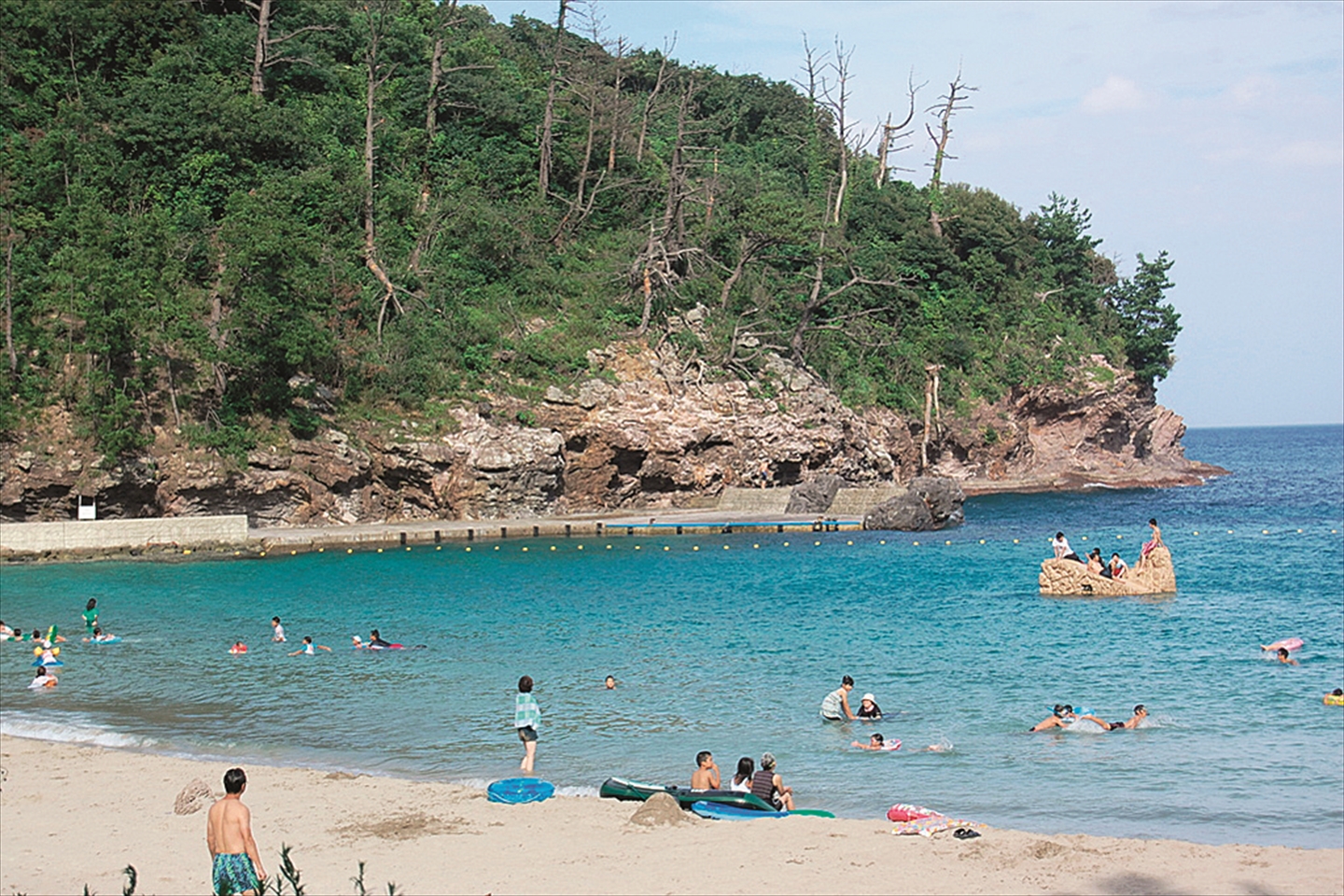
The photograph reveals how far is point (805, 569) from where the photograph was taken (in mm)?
34969

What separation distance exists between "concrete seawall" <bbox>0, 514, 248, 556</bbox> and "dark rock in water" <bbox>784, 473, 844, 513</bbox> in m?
21.3

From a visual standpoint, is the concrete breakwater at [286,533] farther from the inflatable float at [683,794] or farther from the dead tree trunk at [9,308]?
the inflatable float at [683,794]

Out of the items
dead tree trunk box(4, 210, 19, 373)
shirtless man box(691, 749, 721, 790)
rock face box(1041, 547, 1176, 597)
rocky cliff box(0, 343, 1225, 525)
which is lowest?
shirtless man box(691, 749, 721, 790)

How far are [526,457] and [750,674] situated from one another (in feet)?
85.6

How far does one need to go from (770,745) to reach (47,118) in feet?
141

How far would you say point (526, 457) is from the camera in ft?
149

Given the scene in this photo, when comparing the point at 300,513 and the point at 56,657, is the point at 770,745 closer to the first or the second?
the point at 56,657

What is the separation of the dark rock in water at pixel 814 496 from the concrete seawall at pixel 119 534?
70.0ft

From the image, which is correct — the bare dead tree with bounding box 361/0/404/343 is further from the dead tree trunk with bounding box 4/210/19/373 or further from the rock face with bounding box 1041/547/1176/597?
the rock face with bounding box 1041/547/1176/597

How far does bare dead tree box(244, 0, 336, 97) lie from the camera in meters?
51.0

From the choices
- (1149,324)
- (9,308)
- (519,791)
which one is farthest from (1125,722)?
(1149,324)

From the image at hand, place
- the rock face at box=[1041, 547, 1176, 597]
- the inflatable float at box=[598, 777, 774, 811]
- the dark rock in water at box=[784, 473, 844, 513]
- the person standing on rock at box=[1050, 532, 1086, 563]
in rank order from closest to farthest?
the inflatable float at box=[598, 777, 774, 811], the rock face at box=[1041, 547, 1176, 597], the person standing on rock at box=[1050, 532, 1086, 563], the dark rock in water at box=[784, 473, 844, 513]

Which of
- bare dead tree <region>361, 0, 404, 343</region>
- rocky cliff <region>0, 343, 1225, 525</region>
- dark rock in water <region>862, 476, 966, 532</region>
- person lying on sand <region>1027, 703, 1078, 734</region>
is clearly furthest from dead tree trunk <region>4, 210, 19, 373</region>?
person lying on sand <region>1027, 703, 1078, 734</region>

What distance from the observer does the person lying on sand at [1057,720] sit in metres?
16.2
